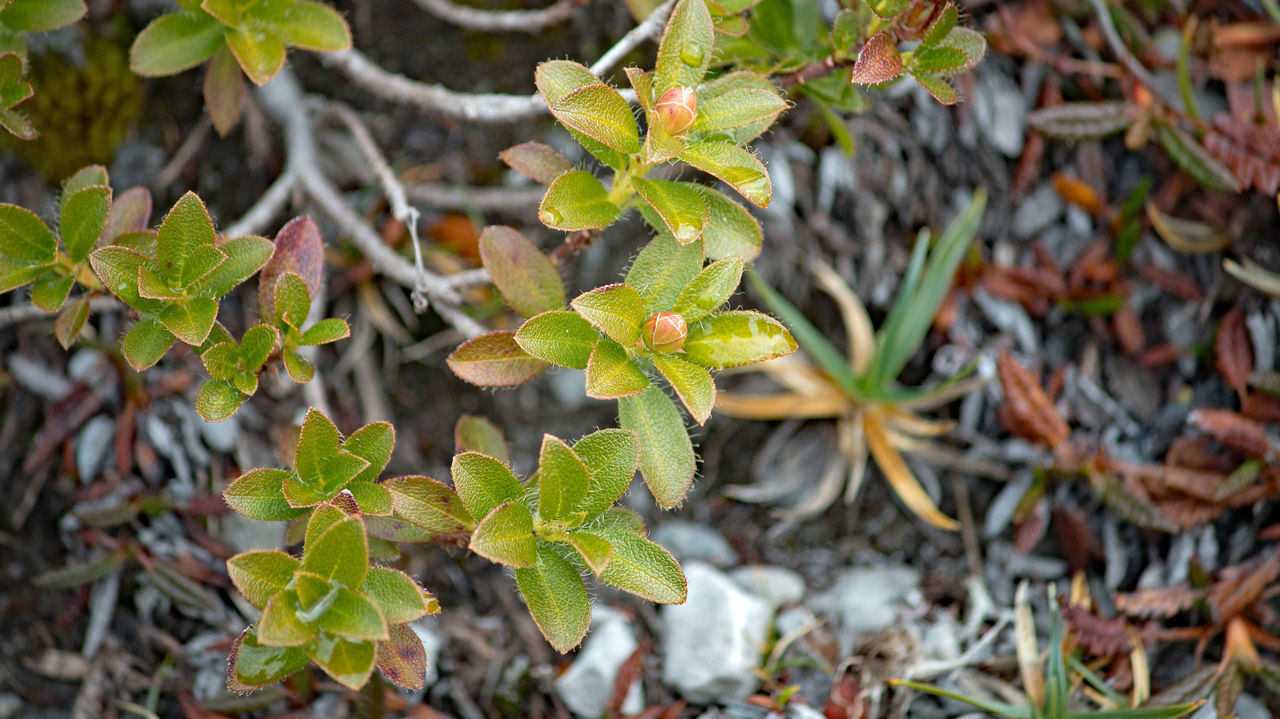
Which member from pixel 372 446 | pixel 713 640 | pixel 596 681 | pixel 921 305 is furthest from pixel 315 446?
pixel 921 305

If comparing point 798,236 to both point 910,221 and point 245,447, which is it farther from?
point 245,447

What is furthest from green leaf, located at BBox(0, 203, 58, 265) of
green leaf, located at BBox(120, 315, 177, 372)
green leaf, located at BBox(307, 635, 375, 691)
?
green leaf, located at BBox(307, 635, 375, 691)

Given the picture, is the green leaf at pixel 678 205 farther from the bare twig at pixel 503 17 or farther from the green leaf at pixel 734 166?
the bare twig at pixel 503 17

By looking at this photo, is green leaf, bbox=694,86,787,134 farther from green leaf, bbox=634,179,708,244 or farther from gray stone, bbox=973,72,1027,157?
gray stone, bbox=973,72,1027,157

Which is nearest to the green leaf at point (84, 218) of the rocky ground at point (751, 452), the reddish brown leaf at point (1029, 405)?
the rocky ground at point (751, 452)

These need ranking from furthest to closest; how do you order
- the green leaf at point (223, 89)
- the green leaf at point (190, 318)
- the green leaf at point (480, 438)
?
1. the green leaf at point (223, 89)
2. the green leaf at point (480, 438)
3. the green leaf at point (190, 318)

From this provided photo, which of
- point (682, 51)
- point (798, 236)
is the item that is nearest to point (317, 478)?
point (682, 51)
